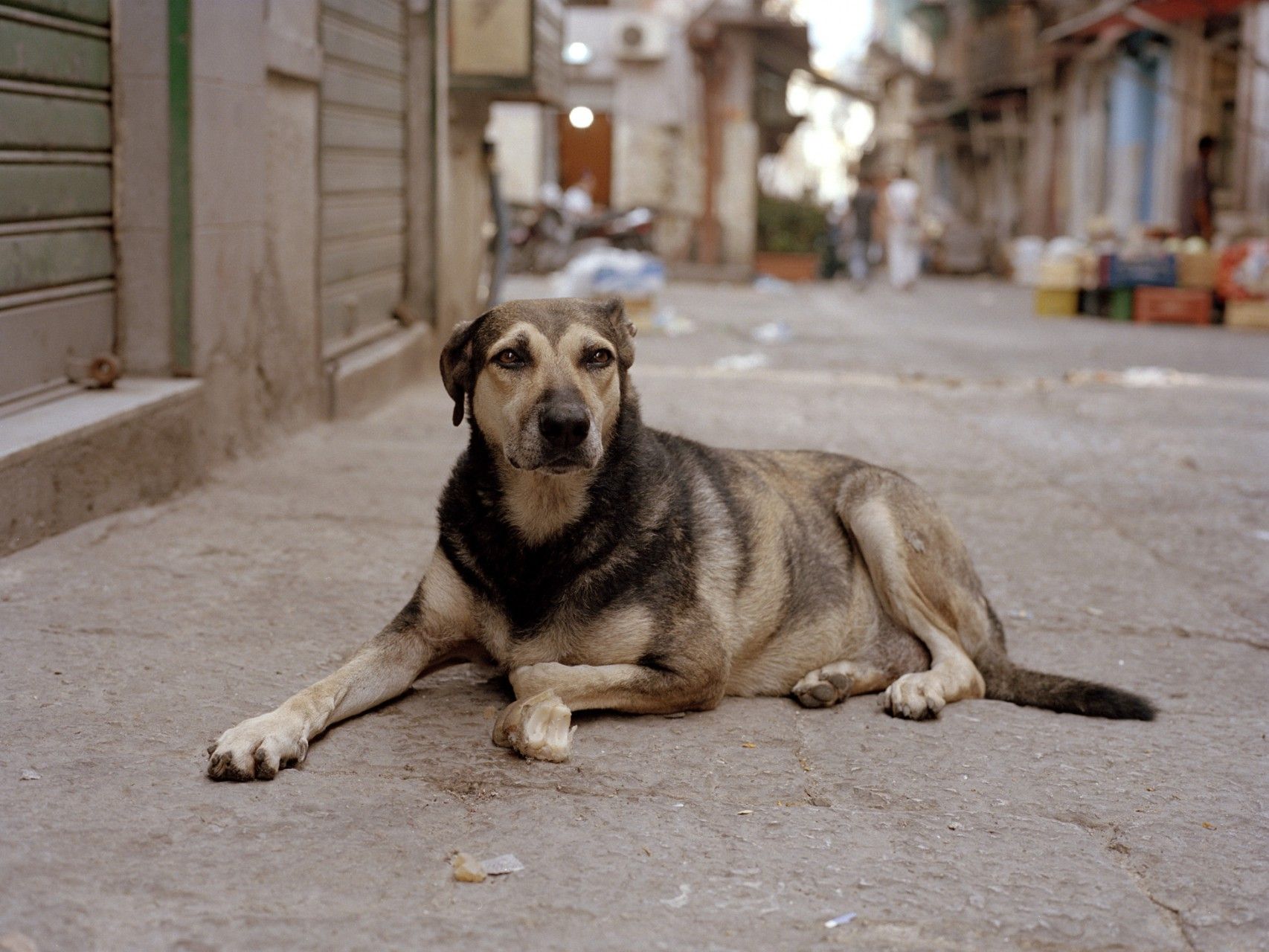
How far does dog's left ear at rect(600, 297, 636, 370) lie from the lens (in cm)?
390

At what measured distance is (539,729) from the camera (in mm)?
3416

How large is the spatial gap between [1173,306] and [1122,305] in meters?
0.74

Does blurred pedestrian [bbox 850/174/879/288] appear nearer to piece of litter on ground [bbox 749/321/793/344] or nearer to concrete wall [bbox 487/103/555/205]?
concrete wall [bbox 487/103/555/205]

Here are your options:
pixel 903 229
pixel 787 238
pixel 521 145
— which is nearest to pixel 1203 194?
pixel 903 229

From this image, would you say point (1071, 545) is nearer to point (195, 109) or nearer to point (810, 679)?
point (810, 679)

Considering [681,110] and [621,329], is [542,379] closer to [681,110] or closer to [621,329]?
[621,329]

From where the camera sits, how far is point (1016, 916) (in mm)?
2729

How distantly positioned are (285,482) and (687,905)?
450 centimetres

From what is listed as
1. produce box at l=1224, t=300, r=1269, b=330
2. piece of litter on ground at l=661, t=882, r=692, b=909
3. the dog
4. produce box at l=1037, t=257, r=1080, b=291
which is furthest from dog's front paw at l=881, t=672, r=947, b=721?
produce box at l=1037, t=257, r=1080, b=291

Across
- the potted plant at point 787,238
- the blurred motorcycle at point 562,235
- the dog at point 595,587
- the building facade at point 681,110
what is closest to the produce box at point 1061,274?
the building facade at point 681,110

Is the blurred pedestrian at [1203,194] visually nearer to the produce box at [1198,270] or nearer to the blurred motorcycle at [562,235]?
the produce box at [1198,270]

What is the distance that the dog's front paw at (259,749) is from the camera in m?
3.18

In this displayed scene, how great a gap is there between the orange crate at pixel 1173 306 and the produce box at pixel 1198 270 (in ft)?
0.31

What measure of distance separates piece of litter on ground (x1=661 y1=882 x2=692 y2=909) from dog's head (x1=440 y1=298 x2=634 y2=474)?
1.13 metres
